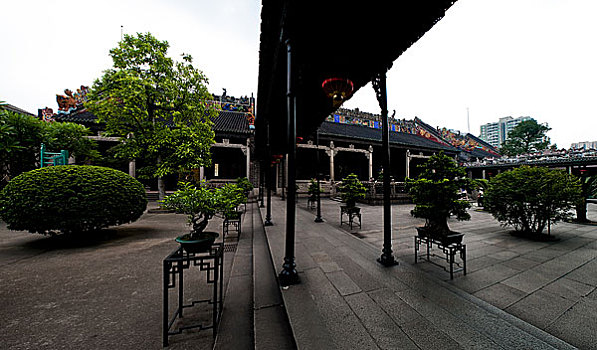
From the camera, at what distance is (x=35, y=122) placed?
9734 mm

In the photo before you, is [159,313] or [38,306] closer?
[159,313]

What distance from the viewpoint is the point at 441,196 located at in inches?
133

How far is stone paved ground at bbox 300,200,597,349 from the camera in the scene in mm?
1986

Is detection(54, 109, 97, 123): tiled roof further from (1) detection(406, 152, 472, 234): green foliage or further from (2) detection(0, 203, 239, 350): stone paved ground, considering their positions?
(1) detection(406, 152, 472, 234): green foliage

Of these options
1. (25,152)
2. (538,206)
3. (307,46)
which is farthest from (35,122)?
(538,206)

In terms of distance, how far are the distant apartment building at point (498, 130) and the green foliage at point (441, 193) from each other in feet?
313

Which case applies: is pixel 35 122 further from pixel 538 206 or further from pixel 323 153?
pixel 538 206

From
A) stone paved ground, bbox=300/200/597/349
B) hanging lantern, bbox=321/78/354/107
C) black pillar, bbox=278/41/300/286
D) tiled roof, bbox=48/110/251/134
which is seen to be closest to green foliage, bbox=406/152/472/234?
stone paved ground, bbox=300/200/597/349

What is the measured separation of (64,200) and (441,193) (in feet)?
25.3

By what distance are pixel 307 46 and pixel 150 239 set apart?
5947 millimetres

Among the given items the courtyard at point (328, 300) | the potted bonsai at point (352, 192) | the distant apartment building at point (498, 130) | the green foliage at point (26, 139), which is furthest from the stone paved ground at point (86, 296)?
the distant apartment building at point (498, 130)

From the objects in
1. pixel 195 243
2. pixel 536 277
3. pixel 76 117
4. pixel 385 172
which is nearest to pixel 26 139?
pixel 76 117

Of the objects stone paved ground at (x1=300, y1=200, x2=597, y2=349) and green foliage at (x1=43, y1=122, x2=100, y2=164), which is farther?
green foliage at (x1=43, y1=122, x2=100, y2=164)

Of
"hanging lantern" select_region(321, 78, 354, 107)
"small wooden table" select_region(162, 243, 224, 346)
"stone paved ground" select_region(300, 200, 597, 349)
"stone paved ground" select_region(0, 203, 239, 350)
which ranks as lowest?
"stone paved ground" select_region(0, 203, 239, 350)
